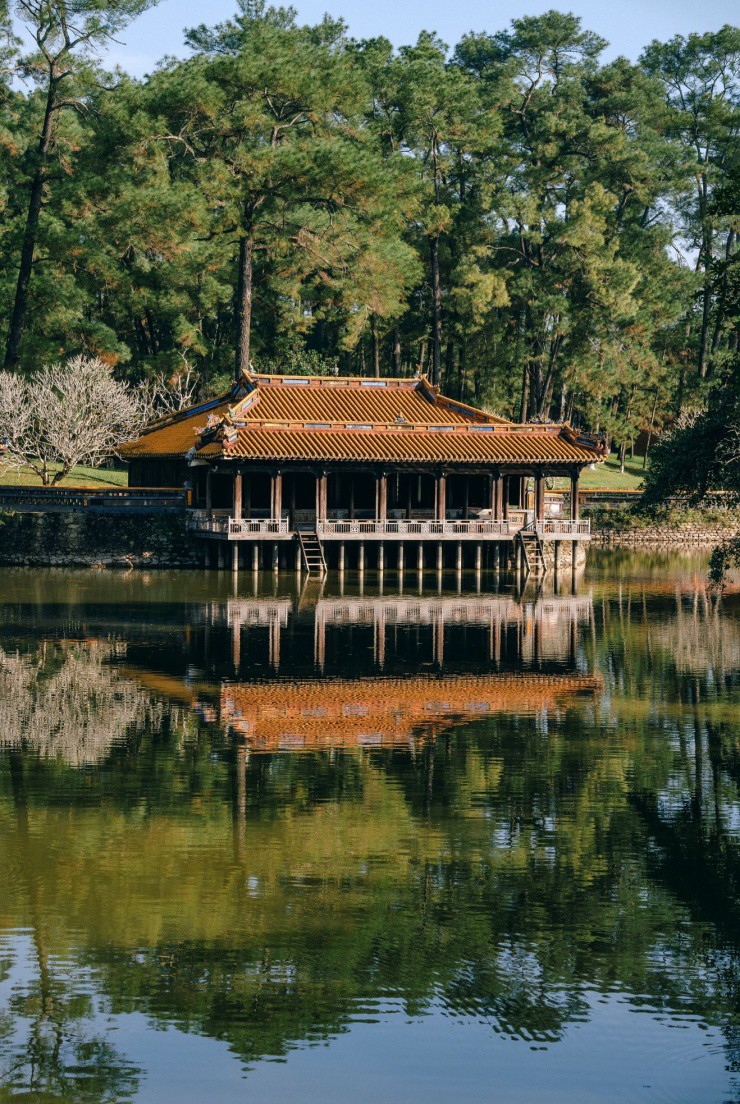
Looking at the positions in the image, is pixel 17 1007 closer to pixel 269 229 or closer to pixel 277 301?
pixel 269 229

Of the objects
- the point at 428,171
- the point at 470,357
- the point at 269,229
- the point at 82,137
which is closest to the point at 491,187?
the point at 428,171

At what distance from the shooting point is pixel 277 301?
79.6m

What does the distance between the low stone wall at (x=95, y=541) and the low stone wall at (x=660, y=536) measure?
84.8 ft

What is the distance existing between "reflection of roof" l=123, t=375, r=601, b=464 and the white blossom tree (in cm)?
194

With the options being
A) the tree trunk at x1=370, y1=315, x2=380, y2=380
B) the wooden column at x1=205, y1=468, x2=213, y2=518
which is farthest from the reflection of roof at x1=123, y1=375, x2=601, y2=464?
the tree trunk at x1=370, y1=315, x2=380, y2=380

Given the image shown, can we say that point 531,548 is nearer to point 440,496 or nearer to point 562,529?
point 562,529

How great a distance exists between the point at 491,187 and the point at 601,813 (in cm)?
6586

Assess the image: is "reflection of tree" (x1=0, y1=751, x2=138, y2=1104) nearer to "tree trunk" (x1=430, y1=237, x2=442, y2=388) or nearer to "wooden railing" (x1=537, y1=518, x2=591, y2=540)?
"wooden railing" (x1=537, y1=518, x2=591, y2=540)

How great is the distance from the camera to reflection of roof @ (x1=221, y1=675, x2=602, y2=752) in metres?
24.7

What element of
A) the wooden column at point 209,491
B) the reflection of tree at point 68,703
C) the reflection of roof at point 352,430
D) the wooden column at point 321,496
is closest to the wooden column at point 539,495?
the reflection of roof at point 352,430

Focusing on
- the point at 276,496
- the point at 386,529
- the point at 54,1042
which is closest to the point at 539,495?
the point at 386,529

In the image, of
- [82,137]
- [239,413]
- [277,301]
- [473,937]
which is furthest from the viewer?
[277,301]

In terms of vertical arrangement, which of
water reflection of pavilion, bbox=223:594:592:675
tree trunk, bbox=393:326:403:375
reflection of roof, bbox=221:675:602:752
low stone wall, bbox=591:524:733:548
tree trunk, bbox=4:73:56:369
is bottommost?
low stone wall, bbox=591:524:733:548

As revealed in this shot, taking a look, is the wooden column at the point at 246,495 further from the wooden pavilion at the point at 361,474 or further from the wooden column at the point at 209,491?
the wooden column at the point at 209,491
